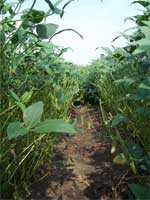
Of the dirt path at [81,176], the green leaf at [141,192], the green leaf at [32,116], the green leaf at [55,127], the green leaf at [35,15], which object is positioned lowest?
the dirt path at [81,176]

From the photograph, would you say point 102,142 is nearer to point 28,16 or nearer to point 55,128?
point 28,16

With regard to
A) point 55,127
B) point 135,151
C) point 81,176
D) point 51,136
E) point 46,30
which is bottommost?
point 81,176

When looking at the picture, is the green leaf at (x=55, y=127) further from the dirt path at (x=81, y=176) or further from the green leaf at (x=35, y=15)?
the dirt path at (x=81, y=176)

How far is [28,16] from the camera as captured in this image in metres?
1.09

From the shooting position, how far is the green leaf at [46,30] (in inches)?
42.0

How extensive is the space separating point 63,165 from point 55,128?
1.22m

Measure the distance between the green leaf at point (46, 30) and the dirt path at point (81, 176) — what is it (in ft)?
2.31

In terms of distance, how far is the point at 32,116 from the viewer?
0.67 metres

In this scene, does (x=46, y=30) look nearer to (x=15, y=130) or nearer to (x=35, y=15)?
(x=35, y=15)

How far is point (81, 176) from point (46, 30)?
873mm

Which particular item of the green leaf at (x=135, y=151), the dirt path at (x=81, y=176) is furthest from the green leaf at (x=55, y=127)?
the dirt path at (x=81, y=176)

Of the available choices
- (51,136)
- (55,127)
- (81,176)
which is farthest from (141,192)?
(51,136)

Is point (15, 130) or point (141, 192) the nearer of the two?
point (15, 130)

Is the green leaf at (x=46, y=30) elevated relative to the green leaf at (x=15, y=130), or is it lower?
elevated
